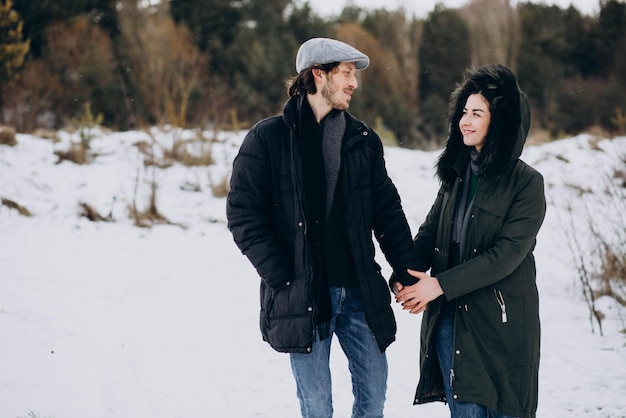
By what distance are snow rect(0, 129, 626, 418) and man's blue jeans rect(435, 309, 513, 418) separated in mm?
1464

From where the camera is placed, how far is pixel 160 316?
567cm

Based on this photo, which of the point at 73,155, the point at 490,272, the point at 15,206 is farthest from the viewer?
the point at 73,155

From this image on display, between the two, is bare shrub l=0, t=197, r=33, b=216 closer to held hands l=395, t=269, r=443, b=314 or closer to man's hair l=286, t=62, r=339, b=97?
man's hair l=286, t=62, r=339, b=97

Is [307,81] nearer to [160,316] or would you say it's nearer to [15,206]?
[160,316]

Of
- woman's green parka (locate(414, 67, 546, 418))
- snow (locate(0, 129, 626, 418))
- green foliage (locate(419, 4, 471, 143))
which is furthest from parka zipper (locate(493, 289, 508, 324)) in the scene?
green foliage (locate(419, 4, 471, 143))

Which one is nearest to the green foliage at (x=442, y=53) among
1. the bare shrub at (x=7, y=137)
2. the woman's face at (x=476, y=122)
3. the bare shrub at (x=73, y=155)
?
the bare shrub at (x=73, y=155)

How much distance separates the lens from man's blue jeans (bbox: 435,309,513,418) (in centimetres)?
279

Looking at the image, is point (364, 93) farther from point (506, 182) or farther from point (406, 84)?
point (506, 182)

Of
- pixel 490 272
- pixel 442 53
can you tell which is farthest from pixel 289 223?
pixel 442 53

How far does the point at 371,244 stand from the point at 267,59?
56.4ft

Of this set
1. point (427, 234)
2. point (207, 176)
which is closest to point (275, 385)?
point (427, 234)

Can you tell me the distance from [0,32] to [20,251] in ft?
27.0

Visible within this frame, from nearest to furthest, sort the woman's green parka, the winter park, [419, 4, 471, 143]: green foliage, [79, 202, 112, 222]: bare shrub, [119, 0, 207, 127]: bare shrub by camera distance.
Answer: the woman's green parka < the winter park < [79, 202, 112, 222]: bare shrub < [119, 0, 207, 127]: bare shrub < [419, 4, 471, 143]: green foliage

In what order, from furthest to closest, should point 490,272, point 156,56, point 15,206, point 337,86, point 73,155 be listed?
point 156,56, point 73,155, point 15,206, point 337,86, point 490,272
